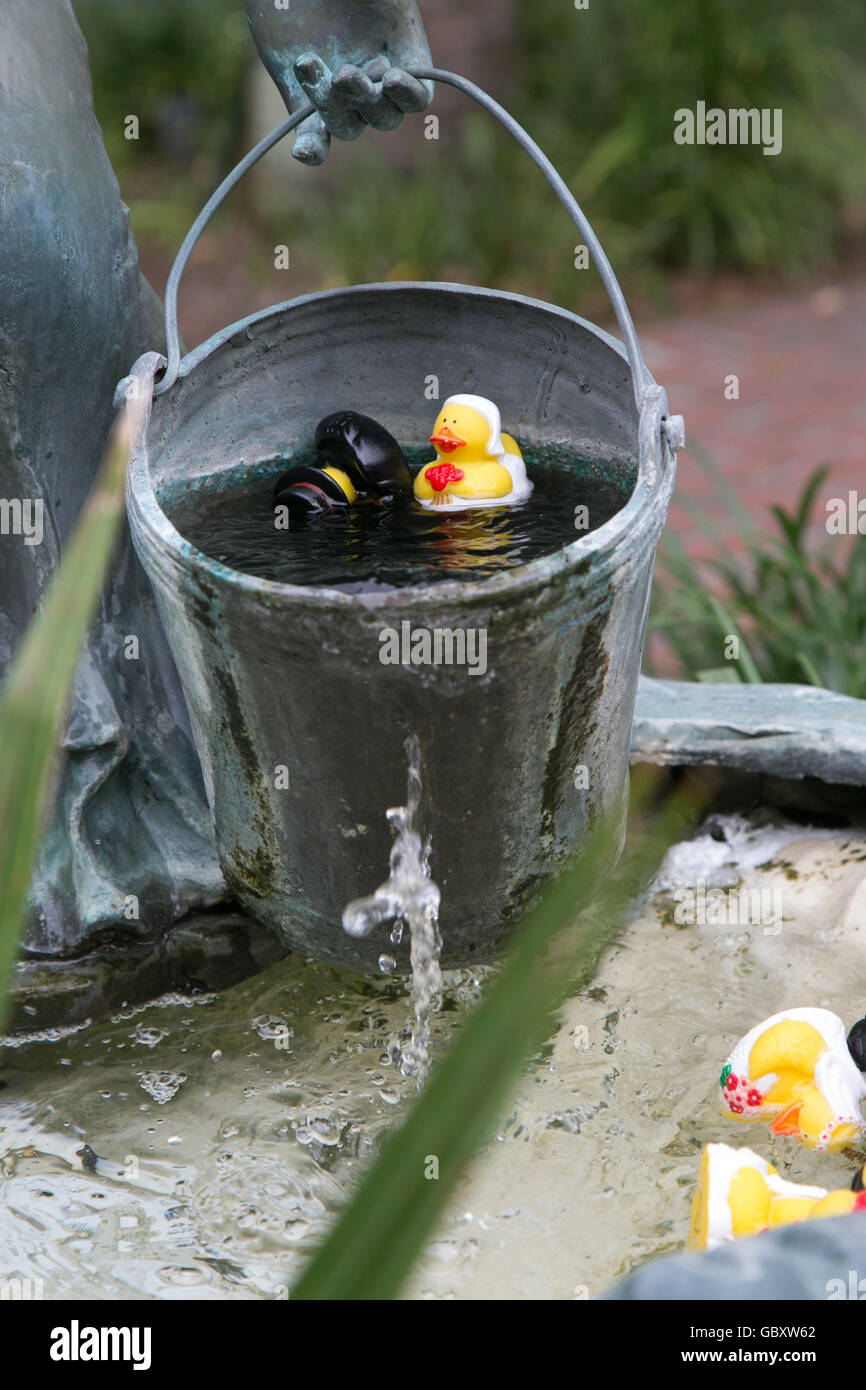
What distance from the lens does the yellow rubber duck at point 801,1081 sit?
1.49 m

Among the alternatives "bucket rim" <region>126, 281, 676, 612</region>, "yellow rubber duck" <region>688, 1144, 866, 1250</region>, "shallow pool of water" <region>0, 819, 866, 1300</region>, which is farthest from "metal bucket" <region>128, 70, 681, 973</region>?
"yellow rubber duck" <region>688, 1144, 866, 1250</region>

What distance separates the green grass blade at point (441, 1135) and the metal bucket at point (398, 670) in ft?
2.81

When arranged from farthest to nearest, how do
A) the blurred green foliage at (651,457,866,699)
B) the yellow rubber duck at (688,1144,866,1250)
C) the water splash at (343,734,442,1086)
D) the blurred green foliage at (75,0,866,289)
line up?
the blurred green foliage at (75,0,866,289)
the blurred green foliage at (651,457,866,699)
the water splash at (343,734,442,1086)
the yellow rubber duck at (688,1144,866,1250)

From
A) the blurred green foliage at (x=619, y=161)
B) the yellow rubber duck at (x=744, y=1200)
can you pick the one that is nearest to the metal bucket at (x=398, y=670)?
the yellow rubber duck at (x=744, y=1200)

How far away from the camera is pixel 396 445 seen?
1.87 metres

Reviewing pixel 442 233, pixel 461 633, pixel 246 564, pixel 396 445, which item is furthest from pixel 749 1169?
pixel 442 233

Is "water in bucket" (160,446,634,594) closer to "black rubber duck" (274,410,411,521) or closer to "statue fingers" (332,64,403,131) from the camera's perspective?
"black rubber duck" (274,410,411,521)

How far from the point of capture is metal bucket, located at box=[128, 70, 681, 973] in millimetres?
1344

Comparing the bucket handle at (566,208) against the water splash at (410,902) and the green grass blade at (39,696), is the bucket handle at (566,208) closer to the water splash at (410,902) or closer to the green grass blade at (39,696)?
the water splash at (410,902)

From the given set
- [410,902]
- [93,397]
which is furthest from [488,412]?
[410,902]

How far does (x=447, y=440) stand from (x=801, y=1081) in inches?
35.7

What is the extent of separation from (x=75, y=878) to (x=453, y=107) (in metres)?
5.09

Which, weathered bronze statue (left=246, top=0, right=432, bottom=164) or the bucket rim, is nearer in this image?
the bucket rim

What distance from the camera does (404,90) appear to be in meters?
1.56
